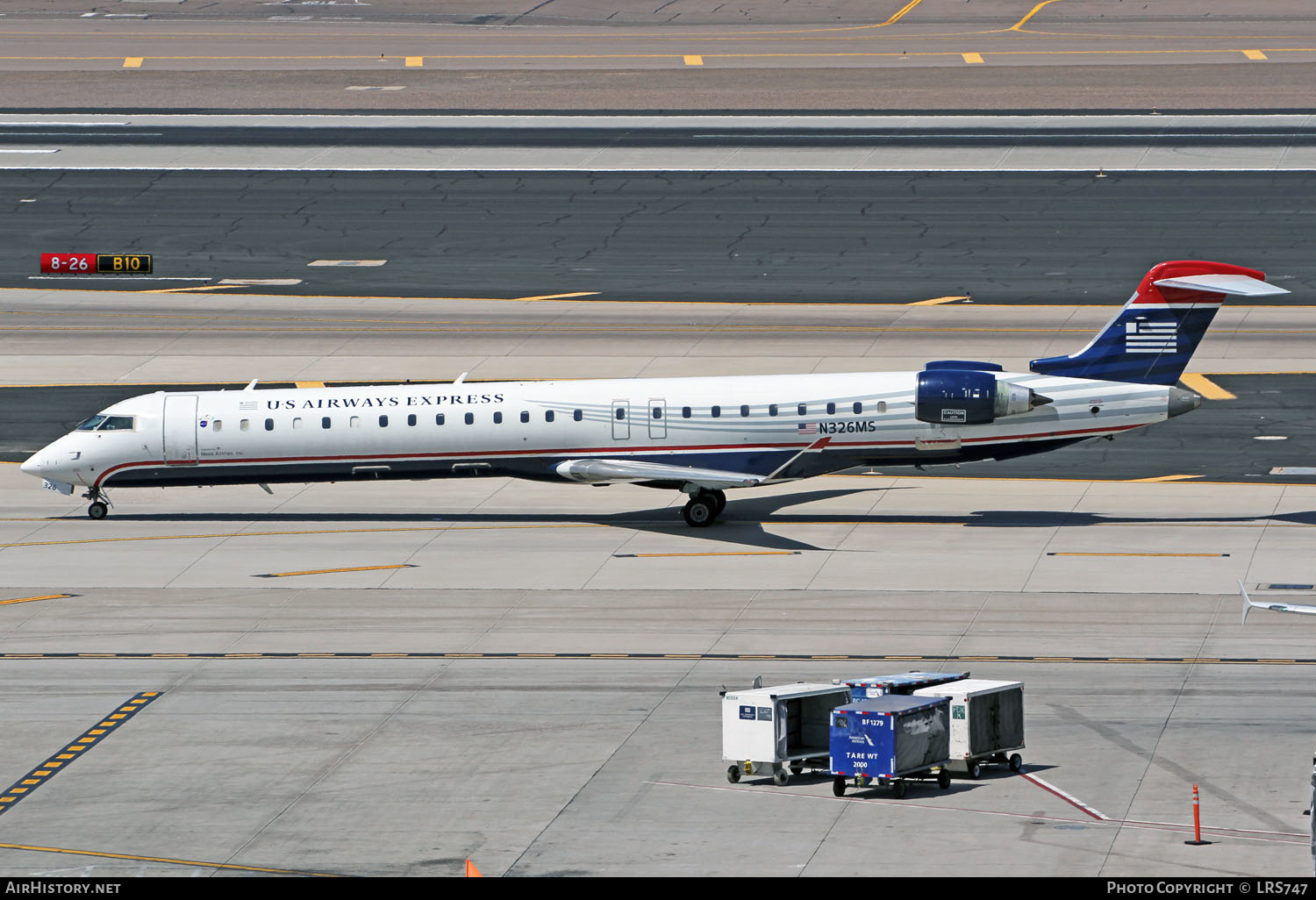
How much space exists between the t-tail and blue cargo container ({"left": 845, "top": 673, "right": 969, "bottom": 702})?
55.4 feet

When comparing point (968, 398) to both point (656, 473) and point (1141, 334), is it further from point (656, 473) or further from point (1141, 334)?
point (656, 473)

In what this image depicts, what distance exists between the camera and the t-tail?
152 feet

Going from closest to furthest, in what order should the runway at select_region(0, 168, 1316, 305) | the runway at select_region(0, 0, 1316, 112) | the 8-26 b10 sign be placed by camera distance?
the runway at select_region(0, 168, 1316, 305) → the 8-26 b10 sign → the runway at select_region(0, 0, 1316, 112)

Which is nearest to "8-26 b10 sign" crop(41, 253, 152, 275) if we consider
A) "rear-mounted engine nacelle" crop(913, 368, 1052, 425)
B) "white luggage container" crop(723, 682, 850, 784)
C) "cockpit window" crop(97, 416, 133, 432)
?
"cockpit window" crop(97, 416, 133, 432)

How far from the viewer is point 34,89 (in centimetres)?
10844

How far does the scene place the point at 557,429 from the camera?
46.9m

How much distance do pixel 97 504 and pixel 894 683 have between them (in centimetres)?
2598

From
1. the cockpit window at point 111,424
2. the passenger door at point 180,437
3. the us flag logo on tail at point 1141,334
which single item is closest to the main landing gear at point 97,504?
the cockpit window at point 111,424

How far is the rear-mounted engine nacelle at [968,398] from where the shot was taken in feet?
149

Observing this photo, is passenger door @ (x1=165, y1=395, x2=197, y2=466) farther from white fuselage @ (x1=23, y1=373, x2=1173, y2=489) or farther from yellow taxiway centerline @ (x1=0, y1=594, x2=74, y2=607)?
yellow taxiway centerline @ (x1=0, y1=594, x2=74, y2=607)

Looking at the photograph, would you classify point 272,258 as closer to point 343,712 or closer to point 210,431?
point 210,431

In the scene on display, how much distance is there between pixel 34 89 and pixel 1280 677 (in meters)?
89.5

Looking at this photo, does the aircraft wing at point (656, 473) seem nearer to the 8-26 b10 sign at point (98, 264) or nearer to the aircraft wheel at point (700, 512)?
the aircraft wheel at point (700, 512)

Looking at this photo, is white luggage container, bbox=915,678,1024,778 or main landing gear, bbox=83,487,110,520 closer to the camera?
white luggage container, bbox=915,678,1024,778
